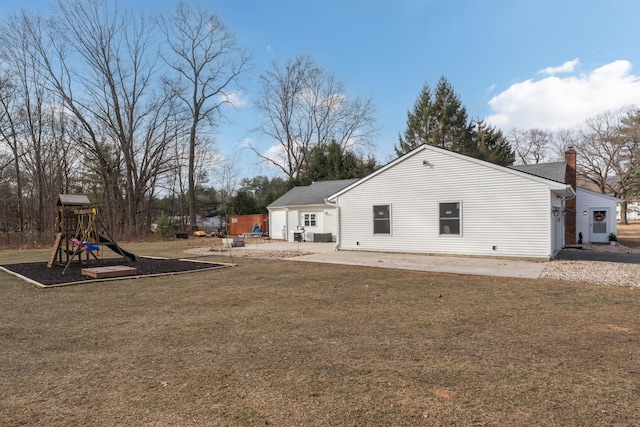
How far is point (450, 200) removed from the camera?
13.7 meters

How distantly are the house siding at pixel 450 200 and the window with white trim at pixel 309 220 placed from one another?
634 centimetres

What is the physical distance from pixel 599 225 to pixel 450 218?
10.5 m

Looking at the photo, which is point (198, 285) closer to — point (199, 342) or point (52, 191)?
point (199, 342)

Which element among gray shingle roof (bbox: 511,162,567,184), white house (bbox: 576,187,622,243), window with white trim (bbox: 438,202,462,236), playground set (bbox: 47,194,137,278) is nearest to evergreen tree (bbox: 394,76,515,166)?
white house (bbox: 576,187,622,243)

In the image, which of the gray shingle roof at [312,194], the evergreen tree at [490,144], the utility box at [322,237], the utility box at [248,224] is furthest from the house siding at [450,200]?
the evergreen tree at [490,144]

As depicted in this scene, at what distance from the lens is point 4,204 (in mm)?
27484

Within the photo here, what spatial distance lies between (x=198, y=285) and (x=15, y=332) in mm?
3621

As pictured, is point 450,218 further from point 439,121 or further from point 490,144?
point 490,144

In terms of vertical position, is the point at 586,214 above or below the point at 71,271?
above

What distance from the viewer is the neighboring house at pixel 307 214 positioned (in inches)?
862

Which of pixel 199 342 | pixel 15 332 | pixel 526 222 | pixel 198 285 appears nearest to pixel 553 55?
pixel 526 222

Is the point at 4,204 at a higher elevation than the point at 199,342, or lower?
higher

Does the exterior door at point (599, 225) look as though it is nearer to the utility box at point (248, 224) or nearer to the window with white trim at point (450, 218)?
the window with white trim at point (450, 218)

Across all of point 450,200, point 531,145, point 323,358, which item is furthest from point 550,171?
point 531,145
